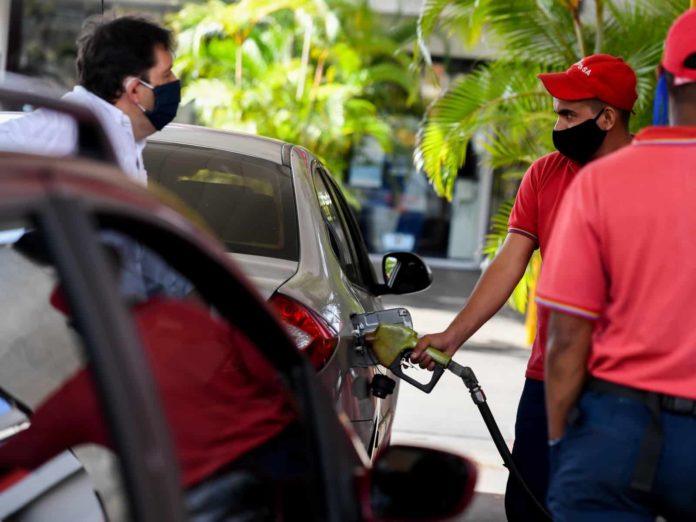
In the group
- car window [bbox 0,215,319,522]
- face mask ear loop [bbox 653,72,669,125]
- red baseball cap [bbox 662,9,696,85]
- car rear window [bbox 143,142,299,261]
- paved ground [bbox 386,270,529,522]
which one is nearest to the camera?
car window [bbox 0,215,319,522]

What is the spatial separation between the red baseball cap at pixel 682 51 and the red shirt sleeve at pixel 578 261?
1.01 ft

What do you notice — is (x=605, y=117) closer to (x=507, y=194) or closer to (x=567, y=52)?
(x=567, y=52)

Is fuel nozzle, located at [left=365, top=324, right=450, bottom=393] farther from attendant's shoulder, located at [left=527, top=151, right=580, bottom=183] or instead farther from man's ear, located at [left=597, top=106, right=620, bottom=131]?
man's ear, located at [left=597, top=106, right=620, bottom=131]

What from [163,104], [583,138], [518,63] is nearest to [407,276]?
[583,138]

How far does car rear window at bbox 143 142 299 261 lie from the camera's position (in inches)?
182

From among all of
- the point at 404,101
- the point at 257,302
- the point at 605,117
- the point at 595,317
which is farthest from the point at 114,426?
the point at 404,101

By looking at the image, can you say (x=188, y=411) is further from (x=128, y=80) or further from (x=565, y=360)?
(x=128, y=80)

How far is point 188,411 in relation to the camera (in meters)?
2.06

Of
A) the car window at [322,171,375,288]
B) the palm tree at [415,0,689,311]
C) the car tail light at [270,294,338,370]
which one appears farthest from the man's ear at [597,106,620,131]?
the palm tree at [415,0,689,311]

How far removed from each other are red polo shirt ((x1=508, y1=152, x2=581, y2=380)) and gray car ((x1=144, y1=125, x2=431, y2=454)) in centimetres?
53

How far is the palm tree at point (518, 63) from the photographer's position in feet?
28.3

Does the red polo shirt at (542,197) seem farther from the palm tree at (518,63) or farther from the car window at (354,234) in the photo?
the palm tree at (518,63)

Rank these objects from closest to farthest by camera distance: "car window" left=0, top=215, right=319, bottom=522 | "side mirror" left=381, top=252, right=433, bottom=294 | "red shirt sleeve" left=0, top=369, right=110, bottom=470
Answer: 1. "car window" left=0, top=215, right=319, bottom=522
2. "red shirt sleeve" left=0, top=369, right=110, bottom=470
3. "side mirror" left=381, top=252, right=433, bottom=294

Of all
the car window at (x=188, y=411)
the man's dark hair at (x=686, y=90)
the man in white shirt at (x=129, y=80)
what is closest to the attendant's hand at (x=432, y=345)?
the man in white shirt at (x=129, y=80)
